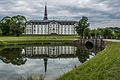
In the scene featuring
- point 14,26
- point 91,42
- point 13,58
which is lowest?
point 13,58

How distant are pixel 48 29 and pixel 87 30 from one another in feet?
219

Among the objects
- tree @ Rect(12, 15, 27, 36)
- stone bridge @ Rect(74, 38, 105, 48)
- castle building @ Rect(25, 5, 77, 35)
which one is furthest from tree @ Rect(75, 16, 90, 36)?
castle building @ Rect(25, 5, 77, 35)

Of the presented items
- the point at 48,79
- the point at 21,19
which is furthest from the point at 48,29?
the point at 48,79

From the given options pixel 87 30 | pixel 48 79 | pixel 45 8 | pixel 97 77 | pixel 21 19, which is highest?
pixel 45 8

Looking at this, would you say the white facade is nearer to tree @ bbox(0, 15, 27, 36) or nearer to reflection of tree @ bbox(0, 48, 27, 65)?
tree @ bbox(0, 15, 27, 36)

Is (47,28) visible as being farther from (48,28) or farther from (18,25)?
(18,25)

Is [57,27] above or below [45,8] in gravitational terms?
below

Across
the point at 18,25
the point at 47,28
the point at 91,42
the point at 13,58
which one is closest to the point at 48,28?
the point at 47,28

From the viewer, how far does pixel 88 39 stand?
159 feet

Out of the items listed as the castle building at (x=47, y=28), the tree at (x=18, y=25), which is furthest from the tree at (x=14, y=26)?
the castle building at (x=47, y=28)

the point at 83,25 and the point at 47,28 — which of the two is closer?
the point at 83,25

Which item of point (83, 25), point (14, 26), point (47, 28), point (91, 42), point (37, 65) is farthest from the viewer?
point (47, 28)

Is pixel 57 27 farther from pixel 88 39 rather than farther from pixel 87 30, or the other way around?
pixel 88 39

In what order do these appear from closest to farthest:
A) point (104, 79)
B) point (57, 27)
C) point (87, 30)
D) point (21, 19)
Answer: point (104, 79), point (87, 30), point (21, 19), point (57, 27)
